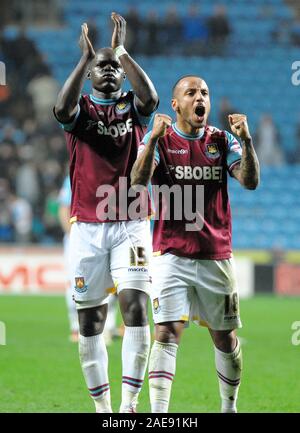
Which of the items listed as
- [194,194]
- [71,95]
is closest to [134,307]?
[194,194]

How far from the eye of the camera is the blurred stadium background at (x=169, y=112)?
18766 millimetres

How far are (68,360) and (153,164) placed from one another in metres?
4.18

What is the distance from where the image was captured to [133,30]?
2286 centimetres

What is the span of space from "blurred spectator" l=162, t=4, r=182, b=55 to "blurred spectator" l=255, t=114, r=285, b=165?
3.25m

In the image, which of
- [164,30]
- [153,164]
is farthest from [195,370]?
[164,30]

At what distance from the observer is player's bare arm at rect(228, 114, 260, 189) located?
5633mm

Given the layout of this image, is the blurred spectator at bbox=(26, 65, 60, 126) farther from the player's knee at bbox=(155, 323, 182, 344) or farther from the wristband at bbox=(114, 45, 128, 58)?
the player's knee at bbox=(155, 323, 182, 344)

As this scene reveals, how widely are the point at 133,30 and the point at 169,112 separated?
240 centimetres

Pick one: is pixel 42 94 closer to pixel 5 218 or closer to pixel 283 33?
pixel 5 218

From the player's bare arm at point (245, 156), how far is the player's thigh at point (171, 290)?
638 millimetres

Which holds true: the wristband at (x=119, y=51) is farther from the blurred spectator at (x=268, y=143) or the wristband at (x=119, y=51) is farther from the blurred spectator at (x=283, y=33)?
the blurred spectator at (x=283, y=33)

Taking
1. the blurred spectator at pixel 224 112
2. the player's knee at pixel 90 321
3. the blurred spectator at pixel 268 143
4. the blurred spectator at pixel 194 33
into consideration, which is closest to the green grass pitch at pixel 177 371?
the player's knee at pixel 90 321

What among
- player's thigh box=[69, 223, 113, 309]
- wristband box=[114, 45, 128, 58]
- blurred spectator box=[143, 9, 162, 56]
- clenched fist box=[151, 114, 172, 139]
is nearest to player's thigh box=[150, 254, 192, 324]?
player's thigh box=[69, 223, 113, 309]
